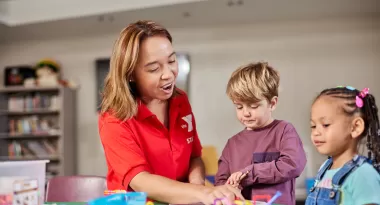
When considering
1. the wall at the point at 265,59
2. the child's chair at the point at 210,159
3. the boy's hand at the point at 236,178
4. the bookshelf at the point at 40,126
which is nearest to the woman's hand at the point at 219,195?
the boy's hand at the point at 236,178

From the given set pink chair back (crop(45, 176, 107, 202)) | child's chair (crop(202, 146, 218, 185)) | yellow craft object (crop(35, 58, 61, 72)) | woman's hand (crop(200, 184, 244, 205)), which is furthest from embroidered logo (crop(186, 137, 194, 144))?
yellow craft object (crop(35, 58, 61, 72))

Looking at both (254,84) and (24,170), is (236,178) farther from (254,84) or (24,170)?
(24,170)

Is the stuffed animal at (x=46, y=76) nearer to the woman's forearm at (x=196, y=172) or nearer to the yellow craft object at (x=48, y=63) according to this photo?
the yellow craft object at (x=48, y=63)

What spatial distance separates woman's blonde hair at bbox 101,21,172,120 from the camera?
1407mm

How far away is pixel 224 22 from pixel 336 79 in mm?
1520

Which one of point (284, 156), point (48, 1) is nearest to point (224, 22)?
point (48, 1)

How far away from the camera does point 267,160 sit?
54.4 inches

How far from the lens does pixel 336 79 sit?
488 cm

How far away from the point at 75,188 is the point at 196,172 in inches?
27.0

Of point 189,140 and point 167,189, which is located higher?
point 189,140

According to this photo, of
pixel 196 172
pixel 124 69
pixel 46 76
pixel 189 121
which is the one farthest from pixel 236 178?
pixel 46 76

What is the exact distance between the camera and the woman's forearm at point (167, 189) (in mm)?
1175

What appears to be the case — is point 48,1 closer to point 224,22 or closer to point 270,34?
point 224,22

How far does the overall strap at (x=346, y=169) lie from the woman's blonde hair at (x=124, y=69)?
2.35 ft
